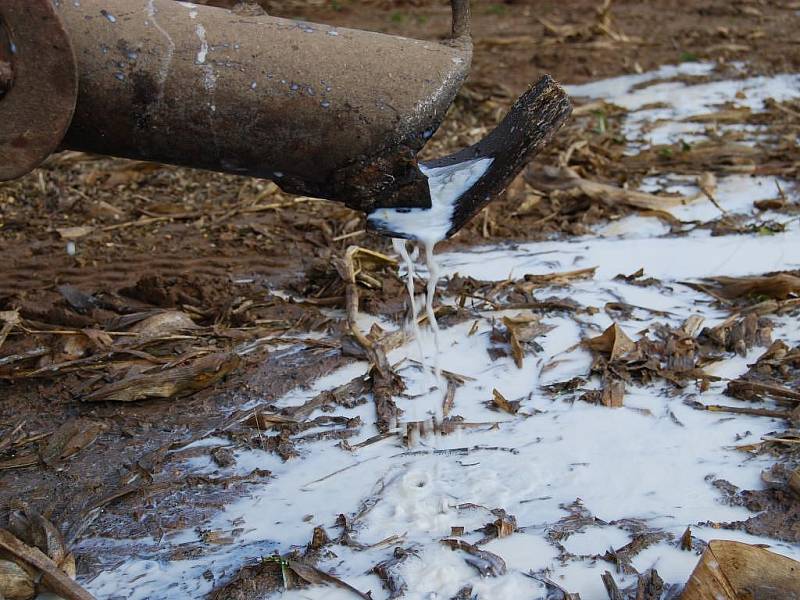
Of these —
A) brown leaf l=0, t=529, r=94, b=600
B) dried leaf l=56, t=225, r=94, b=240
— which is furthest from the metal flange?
dried leaf l=56, t=225, r=94, b=240

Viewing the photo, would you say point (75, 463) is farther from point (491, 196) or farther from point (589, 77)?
point (589, 77)

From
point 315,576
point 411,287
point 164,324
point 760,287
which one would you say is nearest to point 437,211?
point 411,287

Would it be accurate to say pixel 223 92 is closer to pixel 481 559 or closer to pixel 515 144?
pixel 515 144

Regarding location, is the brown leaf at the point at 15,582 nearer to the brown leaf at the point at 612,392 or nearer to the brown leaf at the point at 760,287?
the brown leaf at the point at 612,392

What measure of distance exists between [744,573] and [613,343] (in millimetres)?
1377

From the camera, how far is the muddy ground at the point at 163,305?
300 centimetres

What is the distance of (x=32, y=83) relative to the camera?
2072mm

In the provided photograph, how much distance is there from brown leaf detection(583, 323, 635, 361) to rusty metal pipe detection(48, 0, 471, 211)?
4.64ft

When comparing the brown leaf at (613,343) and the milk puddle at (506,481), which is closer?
the milk puddle at (506,481)

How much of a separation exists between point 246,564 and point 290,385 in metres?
0.99

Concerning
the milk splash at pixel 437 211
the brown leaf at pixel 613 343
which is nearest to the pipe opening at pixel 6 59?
the milk splash at pixel 437 211

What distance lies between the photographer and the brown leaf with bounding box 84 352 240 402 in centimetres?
332

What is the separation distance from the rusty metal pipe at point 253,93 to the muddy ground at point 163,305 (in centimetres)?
109

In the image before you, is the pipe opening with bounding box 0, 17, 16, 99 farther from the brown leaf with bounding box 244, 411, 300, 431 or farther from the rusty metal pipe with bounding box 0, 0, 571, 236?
the brown leaf with bounding box 244, 411, 300, 431
